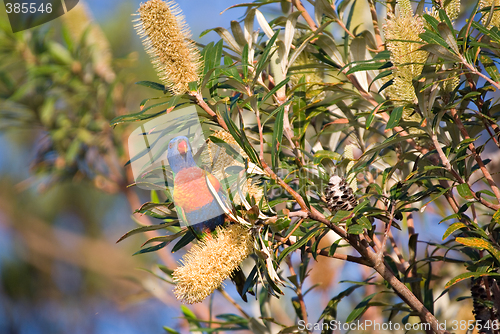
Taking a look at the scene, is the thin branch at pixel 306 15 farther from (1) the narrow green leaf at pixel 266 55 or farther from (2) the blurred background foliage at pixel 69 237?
(2) the blurred background foliage at pixel 69 237

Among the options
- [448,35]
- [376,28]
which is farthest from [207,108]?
[376,28]

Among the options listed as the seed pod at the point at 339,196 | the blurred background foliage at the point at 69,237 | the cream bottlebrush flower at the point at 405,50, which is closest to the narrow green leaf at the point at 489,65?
the cream bottlebrush flower at the point at 405,50

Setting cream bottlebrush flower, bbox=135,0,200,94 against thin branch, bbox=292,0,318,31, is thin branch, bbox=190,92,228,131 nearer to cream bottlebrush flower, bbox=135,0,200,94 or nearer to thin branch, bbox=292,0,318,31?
cream bottlebrush flower, bbox=135,0,200,94

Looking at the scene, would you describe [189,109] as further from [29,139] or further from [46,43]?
[29,139]

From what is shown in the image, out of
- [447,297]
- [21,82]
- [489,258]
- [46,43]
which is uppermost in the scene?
[46,43]

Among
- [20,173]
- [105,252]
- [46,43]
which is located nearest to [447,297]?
[46,43]

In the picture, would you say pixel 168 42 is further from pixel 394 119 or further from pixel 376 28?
pixel 376 28

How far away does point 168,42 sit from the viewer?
20.2 inches

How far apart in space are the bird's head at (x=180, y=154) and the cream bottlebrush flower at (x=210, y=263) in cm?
14

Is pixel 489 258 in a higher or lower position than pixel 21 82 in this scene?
lower

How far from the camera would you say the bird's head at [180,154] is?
0.60 m

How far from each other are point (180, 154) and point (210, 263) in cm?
20

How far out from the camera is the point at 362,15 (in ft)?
3.42

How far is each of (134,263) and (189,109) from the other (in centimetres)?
188
